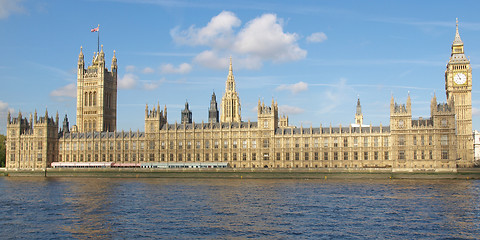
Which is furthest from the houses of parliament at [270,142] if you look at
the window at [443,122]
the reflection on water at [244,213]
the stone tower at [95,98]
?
the reflection on water at [244,213]

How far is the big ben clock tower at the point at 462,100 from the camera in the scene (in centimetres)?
15200

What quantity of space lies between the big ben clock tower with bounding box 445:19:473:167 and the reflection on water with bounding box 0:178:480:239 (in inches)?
2276

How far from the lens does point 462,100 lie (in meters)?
154

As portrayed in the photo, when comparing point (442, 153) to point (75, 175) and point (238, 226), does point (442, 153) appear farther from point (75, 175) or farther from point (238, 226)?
point (75, 175)

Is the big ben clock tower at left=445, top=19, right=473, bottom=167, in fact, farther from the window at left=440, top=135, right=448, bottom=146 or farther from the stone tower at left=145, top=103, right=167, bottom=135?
the stone tower at left=145, top=103, right=167, bottom=135

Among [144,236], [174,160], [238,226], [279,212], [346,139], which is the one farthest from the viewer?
[174,160]

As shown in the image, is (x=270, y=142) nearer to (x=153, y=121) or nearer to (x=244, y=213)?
(x=153, y=121)

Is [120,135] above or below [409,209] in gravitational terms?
above

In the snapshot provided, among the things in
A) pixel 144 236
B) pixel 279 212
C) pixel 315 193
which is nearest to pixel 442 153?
pixel 315 193

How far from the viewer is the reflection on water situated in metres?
55.5

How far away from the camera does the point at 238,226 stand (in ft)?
194

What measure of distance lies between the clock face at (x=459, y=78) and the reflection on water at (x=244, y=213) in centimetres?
6488

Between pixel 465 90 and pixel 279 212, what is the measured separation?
353 ft

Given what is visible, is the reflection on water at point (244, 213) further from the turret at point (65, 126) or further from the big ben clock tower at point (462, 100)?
the turret at point (65, 126)
